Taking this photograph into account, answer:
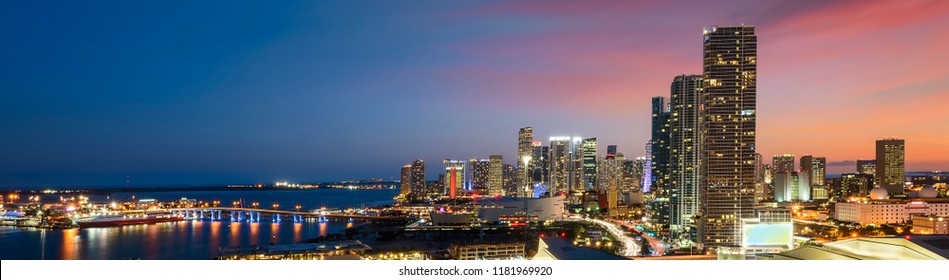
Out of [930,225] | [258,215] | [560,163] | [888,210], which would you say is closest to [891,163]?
[888,210]

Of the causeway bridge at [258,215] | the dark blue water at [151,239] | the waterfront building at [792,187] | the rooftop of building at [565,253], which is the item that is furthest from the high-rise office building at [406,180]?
the rooftop of building at [565,253]

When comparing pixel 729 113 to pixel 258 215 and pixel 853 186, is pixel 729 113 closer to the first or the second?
pixel 853 186

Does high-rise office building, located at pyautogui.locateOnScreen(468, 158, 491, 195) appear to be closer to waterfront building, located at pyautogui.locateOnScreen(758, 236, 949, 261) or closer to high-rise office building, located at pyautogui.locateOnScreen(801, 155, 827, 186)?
high-rise office building, located at pyautogui.locateOnScreen(801, 155, 827, 186)

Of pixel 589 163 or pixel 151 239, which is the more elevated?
pixel 589 163
